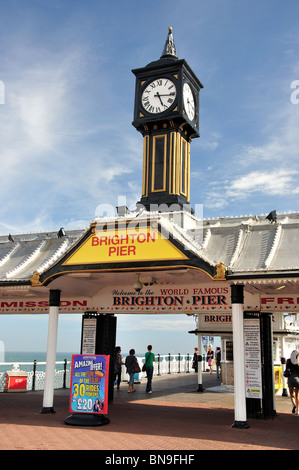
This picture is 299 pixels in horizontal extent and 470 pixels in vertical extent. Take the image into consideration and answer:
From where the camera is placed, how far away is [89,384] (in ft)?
34.5

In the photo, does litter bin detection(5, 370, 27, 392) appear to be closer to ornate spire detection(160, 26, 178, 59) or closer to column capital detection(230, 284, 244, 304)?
column capital detection(230, 284, 244, 304)

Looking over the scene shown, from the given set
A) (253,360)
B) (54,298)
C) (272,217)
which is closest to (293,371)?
(253,360)

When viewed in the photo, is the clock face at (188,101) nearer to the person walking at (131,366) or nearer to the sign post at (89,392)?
the person walking at (131,366)

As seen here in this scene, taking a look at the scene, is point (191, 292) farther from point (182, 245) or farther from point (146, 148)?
point (146, 148)

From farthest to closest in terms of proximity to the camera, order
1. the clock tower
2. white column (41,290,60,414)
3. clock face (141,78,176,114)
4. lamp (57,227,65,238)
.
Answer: clock face (141,78,176,114) → the clock tower → lamp (57,227,65,238) → white column (41,290,60,414)

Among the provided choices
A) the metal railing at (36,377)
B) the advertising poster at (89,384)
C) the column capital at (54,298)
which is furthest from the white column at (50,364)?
the metal railing at (36,377)

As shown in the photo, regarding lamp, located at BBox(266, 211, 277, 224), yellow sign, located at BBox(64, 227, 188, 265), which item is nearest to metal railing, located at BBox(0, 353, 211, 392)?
yellow sign, located at BBox(64, 227, 188, 265)

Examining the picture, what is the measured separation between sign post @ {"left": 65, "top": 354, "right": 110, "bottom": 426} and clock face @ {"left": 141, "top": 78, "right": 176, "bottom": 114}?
9.96 metres

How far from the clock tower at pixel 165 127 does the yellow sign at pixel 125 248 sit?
535cm

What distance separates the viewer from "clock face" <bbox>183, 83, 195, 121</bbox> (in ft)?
56.0

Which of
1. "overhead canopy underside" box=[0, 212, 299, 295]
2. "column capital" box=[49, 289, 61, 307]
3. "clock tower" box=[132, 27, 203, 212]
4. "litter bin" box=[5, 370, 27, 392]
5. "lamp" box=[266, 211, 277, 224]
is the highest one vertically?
"clock tower" box=[132, 27, 203, 212]

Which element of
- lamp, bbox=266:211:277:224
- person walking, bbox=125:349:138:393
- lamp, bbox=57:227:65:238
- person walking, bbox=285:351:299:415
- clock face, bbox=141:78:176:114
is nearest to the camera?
lamp, bbox=266:211:277:224
